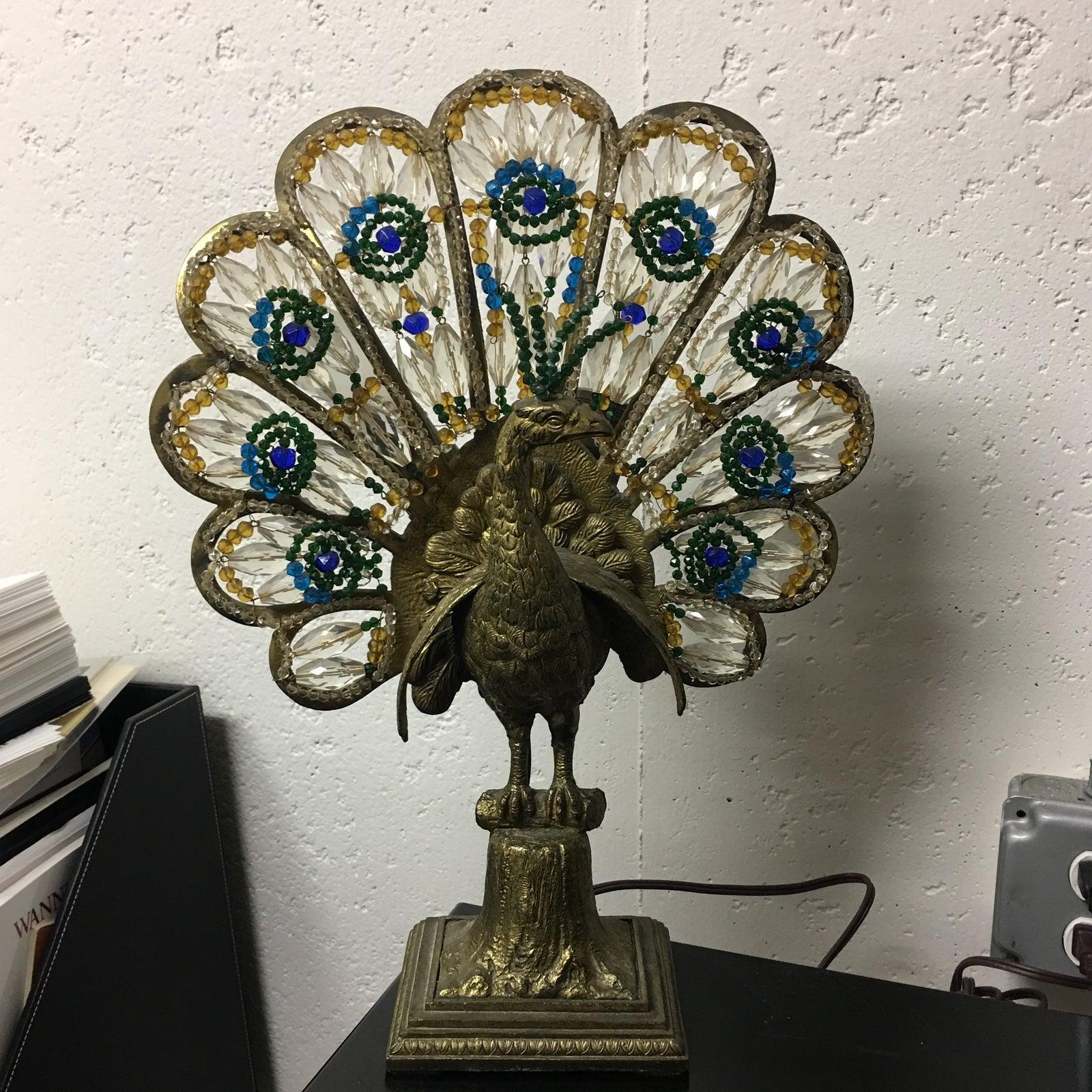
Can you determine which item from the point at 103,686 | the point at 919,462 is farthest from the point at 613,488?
the point at 103,686

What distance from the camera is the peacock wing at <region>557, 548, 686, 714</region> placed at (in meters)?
0.63

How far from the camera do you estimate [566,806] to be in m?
0.67

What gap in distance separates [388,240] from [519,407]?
0.14 meters

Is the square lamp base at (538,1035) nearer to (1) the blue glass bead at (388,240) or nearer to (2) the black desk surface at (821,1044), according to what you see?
(2) the black desk surface at (821,1044)

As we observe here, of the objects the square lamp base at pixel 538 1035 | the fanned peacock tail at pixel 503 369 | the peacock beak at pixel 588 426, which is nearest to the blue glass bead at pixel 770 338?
the fanned peacock tail at pixel 503 369

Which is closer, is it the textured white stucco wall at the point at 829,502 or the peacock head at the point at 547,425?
the peacock head at the point at 547,425

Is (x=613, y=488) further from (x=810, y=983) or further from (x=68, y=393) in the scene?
(x=68, y=393)

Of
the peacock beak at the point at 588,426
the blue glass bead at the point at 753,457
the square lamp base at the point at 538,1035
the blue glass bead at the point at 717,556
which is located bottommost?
the square lamp base at the point at 538,1035

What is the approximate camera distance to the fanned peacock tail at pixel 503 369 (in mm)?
626

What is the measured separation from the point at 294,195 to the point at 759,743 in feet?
1.91

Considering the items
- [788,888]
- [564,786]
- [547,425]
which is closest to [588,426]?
[547,425]

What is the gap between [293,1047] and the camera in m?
1.10

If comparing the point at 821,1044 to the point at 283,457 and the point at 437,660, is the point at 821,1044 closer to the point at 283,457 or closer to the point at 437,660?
the point at 437,660

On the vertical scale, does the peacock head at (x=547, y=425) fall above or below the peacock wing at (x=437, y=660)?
above
